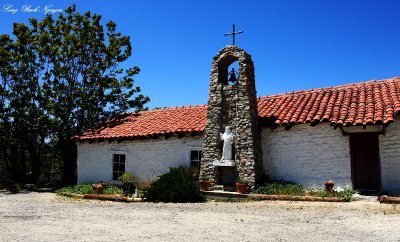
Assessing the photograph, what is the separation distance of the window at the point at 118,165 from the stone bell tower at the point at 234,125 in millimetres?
5435

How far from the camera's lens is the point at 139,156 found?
17.9 meters

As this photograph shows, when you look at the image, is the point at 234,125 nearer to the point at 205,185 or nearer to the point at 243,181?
the point at 243,181

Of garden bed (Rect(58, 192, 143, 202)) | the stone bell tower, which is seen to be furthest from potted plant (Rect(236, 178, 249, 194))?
garden bed (Rect(58, 192, 143, 202))

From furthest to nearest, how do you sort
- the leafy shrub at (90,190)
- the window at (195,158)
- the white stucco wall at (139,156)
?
the white stucco wall at (139,156), the leafy shrub at (90,190), the window at (195,158)

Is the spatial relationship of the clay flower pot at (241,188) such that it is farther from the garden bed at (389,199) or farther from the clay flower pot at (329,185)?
the garden bed at (389,199)

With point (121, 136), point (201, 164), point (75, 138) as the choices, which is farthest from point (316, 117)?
point (75, 138)

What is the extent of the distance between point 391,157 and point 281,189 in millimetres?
3866

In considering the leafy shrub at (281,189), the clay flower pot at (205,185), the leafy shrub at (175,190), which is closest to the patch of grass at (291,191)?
the leafy shrub at (281,189)

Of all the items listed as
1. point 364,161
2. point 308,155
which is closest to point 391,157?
point 364,161

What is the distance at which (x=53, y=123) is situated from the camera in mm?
21219

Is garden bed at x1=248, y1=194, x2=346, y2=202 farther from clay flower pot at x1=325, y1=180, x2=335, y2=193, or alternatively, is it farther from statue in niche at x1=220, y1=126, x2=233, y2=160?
statue in niche at x1=220, y1=126, x2=233, y2=160

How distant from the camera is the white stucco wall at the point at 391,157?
1249 cm

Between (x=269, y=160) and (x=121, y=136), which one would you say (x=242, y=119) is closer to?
(x=269, y=160)

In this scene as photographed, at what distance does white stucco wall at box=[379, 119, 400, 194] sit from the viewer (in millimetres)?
12492
